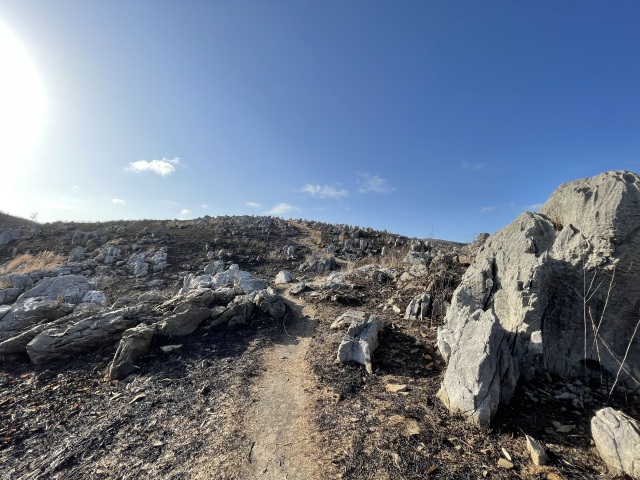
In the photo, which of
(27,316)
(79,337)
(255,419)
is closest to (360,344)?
(255,419)

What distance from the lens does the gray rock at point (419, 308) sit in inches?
332

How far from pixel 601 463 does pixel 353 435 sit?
2.98 m

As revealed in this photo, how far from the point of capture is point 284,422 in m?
4.87

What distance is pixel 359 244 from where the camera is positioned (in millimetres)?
26641

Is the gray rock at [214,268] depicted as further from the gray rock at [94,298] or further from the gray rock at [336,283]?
the gray rock at [336,283]

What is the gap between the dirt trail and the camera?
3928 millimetres

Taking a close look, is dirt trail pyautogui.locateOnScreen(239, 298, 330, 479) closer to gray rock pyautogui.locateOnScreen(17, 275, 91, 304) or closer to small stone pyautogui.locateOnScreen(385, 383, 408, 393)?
small stone pyautogui.locateOnScreen(385, 383, 408, 393)

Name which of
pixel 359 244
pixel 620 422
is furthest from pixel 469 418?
pixel 359 244

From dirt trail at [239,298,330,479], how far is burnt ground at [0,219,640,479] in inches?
1.1

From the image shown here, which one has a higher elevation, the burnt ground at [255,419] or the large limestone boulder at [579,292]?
the large limestone boulder at [579,292]

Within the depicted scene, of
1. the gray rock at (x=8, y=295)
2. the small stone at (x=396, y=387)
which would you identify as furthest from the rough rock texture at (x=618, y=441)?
the gray rock at (x=8, y=295)

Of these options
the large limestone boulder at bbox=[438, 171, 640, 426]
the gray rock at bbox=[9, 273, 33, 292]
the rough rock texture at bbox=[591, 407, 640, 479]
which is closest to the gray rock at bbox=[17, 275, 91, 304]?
the gray rock at bbox=[9, 273, 33, 292]

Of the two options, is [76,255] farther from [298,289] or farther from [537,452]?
[537,452]

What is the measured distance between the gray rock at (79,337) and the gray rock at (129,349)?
0.67m
